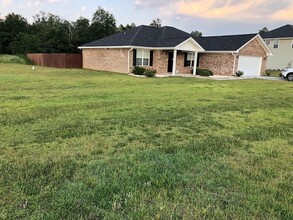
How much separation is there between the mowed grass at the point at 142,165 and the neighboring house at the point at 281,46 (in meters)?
33.2

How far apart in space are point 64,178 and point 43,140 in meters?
1.68

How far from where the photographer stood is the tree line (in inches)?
1676

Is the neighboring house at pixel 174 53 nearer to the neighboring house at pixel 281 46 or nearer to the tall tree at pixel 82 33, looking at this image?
the neighboring house at pixel 281 46

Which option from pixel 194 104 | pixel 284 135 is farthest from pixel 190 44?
pixel 284 135

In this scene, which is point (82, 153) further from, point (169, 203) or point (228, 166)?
point (228, 166)

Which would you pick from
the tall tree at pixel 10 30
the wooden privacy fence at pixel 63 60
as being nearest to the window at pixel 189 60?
the wooden privacy fence at pixel 63 60

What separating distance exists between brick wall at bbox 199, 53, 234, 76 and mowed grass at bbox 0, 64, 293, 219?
1755 cm

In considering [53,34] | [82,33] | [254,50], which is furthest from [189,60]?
[53,34]

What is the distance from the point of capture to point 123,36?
2533 cm

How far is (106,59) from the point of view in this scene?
82.6ft

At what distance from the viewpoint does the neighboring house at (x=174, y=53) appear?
22.4 m

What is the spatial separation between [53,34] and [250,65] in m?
31.7

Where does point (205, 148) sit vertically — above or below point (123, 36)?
below

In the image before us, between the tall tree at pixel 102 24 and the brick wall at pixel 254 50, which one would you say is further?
the tall tree at pixel 102 24
